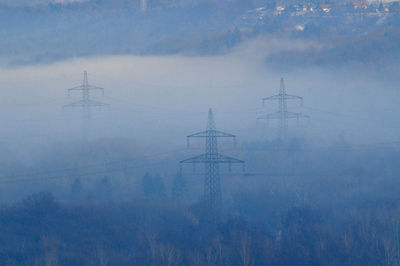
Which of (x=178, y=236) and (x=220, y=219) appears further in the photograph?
(x=220, y=219)

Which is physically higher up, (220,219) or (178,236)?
(220,219)

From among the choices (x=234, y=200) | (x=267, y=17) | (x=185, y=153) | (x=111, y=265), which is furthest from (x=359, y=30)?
(x=111, y=265)

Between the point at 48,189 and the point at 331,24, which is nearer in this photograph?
the point at 48,189

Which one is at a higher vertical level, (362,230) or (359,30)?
(359,30)

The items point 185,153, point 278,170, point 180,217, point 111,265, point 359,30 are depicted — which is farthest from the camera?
point 359,30

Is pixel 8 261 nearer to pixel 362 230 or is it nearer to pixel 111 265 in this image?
pixel 111 265

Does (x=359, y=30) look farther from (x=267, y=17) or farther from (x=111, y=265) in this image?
(x=111, y=265)

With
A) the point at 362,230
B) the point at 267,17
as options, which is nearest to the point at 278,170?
the point at 362,230

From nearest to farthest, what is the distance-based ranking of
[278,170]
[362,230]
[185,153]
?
[362,230] < [278,170] < [185,153]

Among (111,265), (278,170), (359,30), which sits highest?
(359,30)

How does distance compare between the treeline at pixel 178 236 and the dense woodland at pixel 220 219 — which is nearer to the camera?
the treeline at pixel 178 236

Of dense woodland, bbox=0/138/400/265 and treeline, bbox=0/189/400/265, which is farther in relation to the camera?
dense woodland, bbox=0/138/400/265
